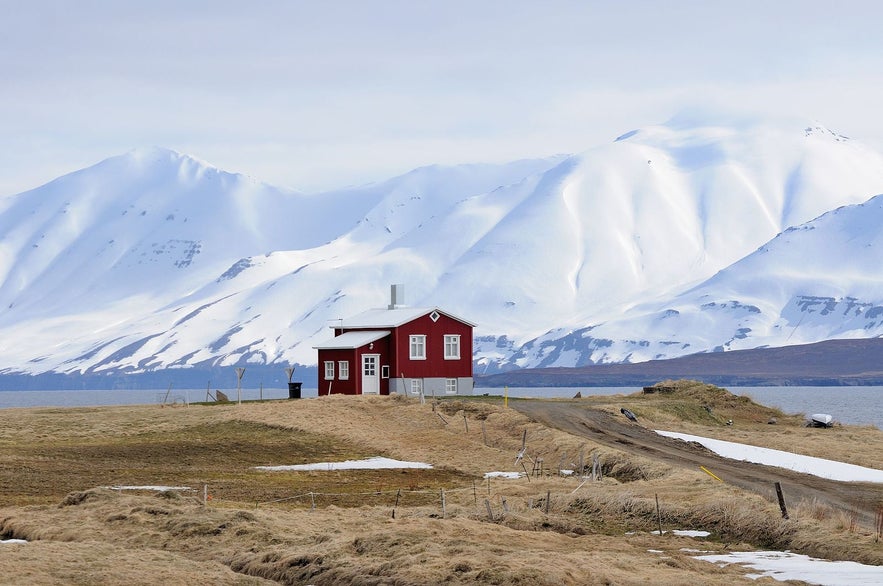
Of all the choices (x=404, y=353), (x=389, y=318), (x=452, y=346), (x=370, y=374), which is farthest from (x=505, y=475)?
(x=389, y=318)

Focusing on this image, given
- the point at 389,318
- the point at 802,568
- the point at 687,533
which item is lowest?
the point at 802,568

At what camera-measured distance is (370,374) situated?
92625 millimetres

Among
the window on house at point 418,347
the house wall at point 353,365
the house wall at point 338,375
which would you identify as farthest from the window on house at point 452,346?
the house wall at point 338,375

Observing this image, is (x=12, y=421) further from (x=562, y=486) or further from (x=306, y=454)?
(x=562, y=486)

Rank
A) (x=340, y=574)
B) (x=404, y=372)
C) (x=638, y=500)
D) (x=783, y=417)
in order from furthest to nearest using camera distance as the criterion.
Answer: (x=404, y=372) < (x=783, y=417) < (x=638, y=500) < (x=340, y=574)

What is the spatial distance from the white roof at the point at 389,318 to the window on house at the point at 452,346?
125 centimetres

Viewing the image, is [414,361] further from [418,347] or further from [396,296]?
[396,296]

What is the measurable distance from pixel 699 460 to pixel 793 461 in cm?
401

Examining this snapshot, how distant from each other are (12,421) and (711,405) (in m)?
39.4

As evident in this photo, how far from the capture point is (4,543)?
32719 millimetres

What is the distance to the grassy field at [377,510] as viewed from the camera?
95.2ft

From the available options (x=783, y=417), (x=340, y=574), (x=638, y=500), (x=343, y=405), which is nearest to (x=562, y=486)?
(x=638, y=500)

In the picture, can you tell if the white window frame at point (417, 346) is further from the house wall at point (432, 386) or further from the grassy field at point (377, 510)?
the grassy field at point (377, 510)

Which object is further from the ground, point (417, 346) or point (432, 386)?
point (417, 346)
